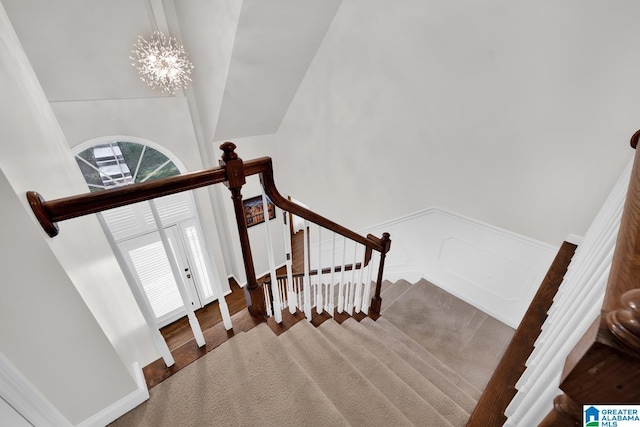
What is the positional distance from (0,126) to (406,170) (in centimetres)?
273

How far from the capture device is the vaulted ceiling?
2.61 meters

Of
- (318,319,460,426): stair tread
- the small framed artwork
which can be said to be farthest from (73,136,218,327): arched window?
(318,319,460,426): stair tread

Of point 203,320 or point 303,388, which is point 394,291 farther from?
point 203,320

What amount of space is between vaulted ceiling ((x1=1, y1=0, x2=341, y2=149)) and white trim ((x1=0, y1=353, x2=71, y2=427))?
286 cm

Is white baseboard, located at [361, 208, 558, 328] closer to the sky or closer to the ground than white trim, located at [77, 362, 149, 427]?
closer to the ground

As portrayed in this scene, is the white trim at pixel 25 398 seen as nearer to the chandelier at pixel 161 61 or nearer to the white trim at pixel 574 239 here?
the white trim at pixel 574 239

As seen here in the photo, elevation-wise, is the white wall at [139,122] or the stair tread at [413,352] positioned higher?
the white wall at [139,122]

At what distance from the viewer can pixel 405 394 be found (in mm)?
1294

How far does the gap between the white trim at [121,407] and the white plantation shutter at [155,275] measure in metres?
3.69

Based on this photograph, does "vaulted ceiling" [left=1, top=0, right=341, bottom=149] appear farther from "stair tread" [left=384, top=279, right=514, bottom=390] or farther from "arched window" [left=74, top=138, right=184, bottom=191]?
"stair tread" [left=384, top=279, right=514, bottom=390]

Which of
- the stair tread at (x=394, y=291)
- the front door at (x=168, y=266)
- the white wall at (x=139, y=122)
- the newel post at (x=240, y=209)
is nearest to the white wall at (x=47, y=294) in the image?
the newel post at (x=240, y=209)

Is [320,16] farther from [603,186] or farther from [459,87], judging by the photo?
[603,186]

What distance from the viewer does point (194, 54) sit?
337cm

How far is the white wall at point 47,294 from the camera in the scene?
2.25 feet
